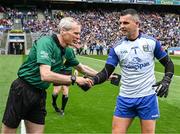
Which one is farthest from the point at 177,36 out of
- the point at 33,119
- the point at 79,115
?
the point at 33,119

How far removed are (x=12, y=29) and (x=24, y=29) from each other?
1658 millimetres

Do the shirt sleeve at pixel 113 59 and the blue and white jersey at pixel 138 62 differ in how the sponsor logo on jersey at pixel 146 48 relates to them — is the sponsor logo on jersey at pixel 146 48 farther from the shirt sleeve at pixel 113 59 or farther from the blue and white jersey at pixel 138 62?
the shirt sleeve at pixel 113 59

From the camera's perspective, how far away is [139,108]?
267 inches

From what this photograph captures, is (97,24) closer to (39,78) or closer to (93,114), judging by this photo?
(93,114)

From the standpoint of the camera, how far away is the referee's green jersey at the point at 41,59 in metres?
5.94

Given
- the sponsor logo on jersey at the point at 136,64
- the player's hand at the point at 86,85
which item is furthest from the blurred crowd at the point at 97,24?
the player's hand at the point at 86,85

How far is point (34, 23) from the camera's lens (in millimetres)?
66562

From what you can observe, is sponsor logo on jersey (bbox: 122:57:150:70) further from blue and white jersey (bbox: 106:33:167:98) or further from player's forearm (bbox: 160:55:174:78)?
player's forearm (bbox: 160:55:174:78)

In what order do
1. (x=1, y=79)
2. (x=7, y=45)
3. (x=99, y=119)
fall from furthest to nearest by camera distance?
(x=7, y=45)
(x=1, y=79)
(x=99, y=119)

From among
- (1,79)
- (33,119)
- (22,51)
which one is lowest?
(22,51)

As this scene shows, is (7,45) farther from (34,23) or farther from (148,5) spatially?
(148,5)

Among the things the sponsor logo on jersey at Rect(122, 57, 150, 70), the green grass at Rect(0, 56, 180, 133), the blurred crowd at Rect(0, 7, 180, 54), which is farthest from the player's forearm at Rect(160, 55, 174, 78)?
the blurred crowd at Rect(0, 7, 180, 54)

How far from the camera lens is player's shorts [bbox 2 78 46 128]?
6.36 metres

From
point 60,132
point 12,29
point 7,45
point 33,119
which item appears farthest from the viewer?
point 12,29
